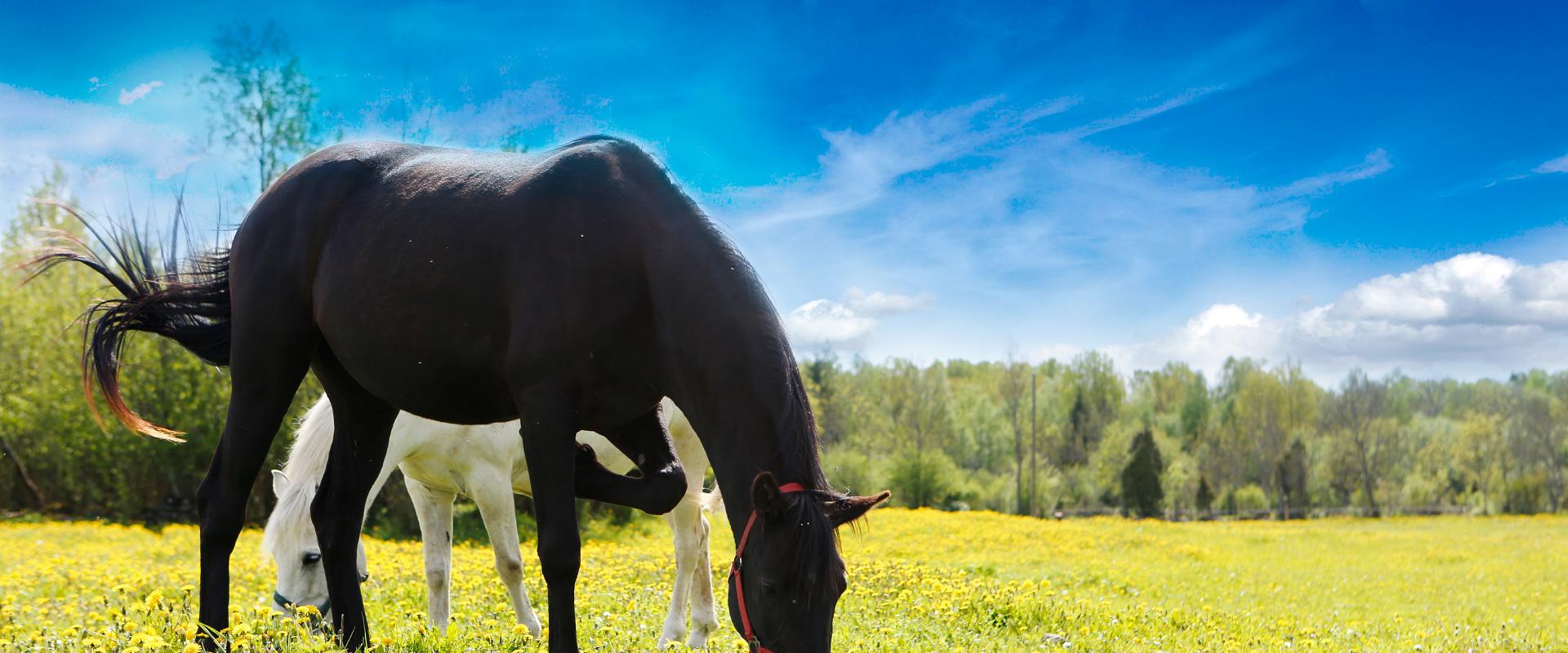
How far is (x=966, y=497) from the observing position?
4416 cm

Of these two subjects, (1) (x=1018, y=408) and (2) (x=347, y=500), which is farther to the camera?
(1) (x=1018, y=408)

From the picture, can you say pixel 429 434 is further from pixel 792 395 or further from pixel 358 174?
pixel 792 395

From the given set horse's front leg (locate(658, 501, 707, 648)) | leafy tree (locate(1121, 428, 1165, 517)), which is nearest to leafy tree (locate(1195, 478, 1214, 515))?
leafy tree (locate(1121, 428, 1165, 517))

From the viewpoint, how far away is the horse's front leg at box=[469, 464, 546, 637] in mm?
6852

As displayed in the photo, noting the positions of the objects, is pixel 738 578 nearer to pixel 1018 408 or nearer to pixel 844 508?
pixel 844 508

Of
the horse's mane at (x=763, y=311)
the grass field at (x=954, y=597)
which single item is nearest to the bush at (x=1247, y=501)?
the grass field at (x=954, y=597)

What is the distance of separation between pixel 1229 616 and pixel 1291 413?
66.2 meters

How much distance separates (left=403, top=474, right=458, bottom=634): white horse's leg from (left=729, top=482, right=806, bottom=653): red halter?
4009 millimetres

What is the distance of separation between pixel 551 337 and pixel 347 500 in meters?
1.93

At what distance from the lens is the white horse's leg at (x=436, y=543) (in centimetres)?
684

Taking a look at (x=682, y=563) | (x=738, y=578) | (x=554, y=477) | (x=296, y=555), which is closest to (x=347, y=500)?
(x=554, y=477)

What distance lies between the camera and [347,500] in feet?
15.1

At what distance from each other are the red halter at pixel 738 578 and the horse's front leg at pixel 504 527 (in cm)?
393

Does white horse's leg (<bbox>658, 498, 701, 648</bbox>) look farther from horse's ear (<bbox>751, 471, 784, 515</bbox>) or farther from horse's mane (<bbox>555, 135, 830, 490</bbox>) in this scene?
horse's ear (<bbox>751, 471, 784, 515</bbox>)
